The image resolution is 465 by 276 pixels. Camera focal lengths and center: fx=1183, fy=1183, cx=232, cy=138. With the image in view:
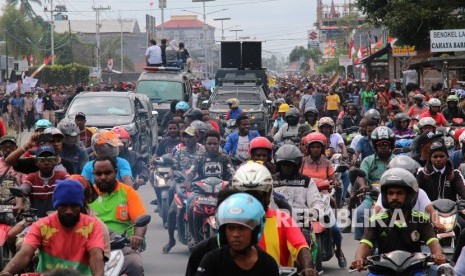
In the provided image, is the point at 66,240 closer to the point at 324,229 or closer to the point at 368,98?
the point at 324,229

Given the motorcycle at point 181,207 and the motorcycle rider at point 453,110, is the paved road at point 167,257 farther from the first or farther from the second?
the motorcycle rider at point 453,110

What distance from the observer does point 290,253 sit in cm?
766

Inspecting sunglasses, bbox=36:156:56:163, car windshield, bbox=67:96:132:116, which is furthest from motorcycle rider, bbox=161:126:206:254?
car windshield, bbox=67:96:132:116

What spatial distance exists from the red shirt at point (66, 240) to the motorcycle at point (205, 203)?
531 centimetres

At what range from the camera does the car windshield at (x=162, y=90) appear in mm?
34188

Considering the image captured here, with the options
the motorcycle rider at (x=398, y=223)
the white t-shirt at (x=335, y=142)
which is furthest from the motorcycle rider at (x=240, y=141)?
the motorcycle rider at (x=398, y=223)

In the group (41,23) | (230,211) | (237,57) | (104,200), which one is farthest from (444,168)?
(41,23)

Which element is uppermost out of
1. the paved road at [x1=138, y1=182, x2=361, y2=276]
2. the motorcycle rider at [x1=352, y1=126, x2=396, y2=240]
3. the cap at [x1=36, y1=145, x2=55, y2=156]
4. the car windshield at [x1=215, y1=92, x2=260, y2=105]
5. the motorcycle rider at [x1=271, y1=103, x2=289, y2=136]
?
the cap at [x1=36, y1=145, x2=55, y2=156]

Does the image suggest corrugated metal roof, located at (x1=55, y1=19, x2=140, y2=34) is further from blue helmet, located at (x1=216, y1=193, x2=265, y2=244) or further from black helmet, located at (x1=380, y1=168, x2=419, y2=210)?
blue helmet, located at (x1=216, y1=193, x2=265, y2=244)

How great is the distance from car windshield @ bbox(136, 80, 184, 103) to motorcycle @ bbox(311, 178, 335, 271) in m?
21.2

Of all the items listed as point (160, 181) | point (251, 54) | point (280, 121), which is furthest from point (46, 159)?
point (251, 54)

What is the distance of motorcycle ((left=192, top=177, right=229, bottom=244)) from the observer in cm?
1311

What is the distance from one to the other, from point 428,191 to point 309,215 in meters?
1.25

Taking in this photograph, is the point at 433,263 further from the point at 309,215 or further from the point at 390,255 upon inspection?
the point at 309,215
